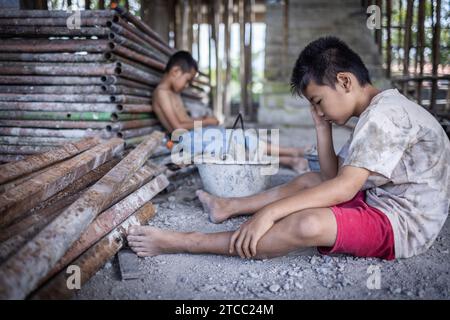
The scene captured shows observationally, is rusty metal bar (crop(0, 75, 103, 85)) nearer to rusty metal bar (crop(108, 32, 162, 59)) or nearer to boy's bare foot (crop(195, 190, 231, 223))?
rusty metal bar (crop(108, 32, 162, 59))

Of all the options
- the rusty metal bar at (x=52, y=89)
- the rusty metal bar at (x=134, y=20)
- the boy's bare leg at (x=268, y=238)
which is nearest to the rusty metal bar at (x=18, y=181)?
the boy's bare leg at (x=268, y=238)

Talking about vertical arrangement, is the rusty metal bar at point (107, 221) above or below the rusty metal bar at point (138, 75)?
below

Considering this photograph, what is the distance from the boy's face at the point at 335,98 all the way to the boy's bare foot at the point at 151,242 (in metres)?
1.08

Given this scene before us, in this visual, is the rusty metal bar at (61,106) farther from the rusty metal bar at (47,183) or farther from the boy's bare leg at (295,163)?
Result: the boy's bare leg at (295,163)

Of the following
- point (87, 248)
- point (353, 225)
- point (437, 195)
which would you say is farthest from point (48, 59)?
point (437, 195)

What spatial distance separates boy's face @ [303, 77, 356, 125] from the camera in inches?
78.3

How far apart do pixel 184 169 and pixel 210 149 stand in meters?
0.85

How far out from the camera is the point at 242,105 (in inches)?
317

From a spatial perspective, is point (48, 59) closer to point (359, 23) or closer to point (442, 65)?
point (359, 23)

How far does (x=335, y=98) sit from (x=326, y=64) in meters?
0.18

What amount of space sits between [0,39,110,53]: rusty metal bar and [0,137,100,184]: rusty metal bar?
1080 millimetres

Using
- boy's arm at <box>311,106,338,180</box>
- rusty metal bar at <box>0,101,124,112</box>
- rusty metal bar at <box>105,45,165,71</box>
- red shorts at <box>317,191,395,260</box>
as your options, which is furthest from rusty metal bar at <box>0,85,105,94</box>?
red shorts at <box>317,191,395,260</box>

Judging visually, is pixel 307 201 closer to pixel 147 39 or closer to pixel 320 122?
pixel 320 122

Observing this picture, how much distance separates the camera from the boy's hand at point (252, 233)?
183cm
